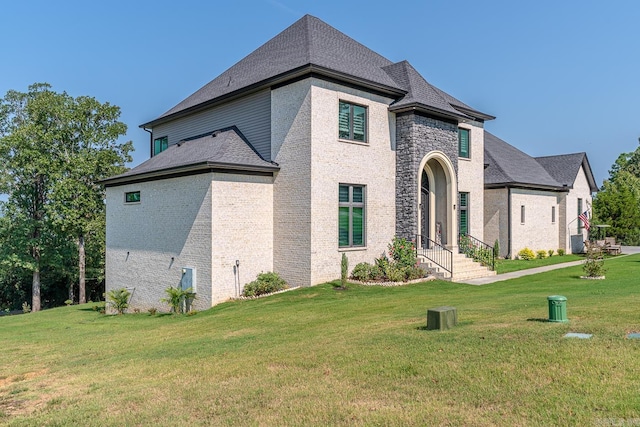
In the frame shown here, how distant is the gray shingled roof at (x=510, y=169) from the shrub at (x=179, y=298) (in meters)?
18.3

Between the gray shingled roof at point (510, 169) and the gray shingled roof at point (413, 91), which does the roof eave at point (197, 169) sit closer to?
the gray shingled roof at point (413, 91)

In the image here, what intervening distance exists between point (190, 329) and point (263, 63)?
12.9 metres

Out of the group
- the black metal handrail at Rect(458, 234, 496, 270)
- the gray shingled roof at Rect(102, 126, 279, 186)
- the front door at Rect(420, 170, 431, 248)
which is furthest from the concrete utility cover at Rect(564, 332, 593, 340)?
the black metal handrail at Rect(458, 234, 496, 270)

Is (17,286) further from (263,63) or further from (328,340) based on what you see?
(328,340)

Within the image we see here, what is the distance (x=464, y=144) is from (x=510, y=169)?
648 centimetres

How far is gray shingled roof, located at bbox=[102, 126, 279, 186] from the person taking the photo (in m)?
16.2

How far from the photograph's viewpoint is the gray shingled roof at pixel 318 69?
17344 millimetres

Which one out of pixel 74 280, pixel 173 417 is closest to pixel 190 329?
pixel 173 417

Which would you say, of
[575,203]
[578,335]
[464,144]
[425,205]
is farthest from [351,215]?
[575,203]

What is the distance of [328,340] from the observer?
854cm

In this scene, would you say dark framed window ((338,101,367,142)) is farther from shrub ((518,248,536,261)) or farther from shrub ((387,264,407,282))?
shrub ((518,248,536,261))

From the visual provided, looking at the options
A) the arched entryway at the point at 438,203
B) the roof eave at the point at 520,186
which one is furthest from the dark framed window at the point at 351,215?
the roof eave at the point at 520,186

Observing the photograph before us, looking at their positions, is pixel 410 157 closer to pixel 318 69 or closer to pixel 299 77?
pixel 318 69

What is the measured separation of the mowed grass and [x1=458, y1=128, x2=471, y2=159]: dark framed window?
39.6 ft
